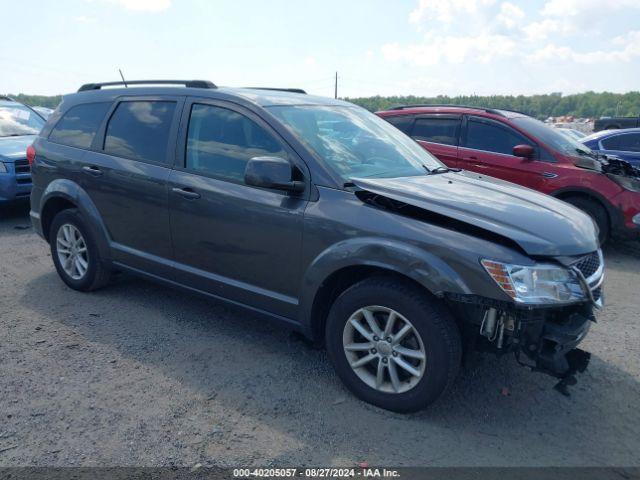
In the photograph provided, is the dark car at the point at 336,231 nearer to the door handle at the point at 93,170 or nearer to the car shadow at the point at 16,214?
the door handle at the point at 93,170

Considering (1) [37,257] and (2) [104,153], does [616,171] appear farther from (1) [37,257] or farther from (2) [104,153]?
(1) [37,257]

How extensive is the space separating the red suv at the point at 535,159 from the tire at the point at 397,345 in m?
4.65

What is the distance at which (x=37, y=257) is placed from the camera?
6293mm

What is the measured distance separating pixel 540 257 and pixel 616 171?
5124 mm

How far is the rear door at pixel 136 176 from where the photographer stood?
4191 millimetres

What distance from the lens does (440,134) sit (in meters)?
7.80

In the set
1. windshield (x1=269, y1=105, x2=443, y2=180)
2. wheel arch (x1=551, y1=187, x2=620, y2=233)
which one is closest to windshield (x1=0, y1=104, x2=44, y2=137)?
windshield (x1=269, y1=105, x2=443, y2=180)

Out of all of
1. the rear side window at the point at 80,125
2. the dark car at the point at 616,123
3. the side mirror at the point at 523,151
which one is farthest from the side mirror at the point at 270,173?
the dark car at the point at 616,123

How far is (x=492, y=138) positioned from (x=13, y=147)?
7026mm

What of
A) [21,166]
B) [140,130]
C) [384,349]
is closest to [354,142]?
[384,349]

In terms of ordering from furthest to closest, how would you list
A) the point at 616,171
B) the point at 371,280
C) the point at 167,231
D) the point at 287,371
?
the point at 616,171 < the point at 167,231 < the point at 287,371 < the point at 371,280

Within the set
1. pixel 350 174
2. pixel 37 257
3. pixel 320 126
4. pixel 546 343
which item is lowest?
pixel 37 257

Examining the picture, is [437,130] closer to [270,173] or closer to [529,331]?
[270,173]

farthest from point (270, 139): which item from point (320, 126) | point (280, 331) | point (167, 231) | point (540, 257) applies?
point (540, 257)
